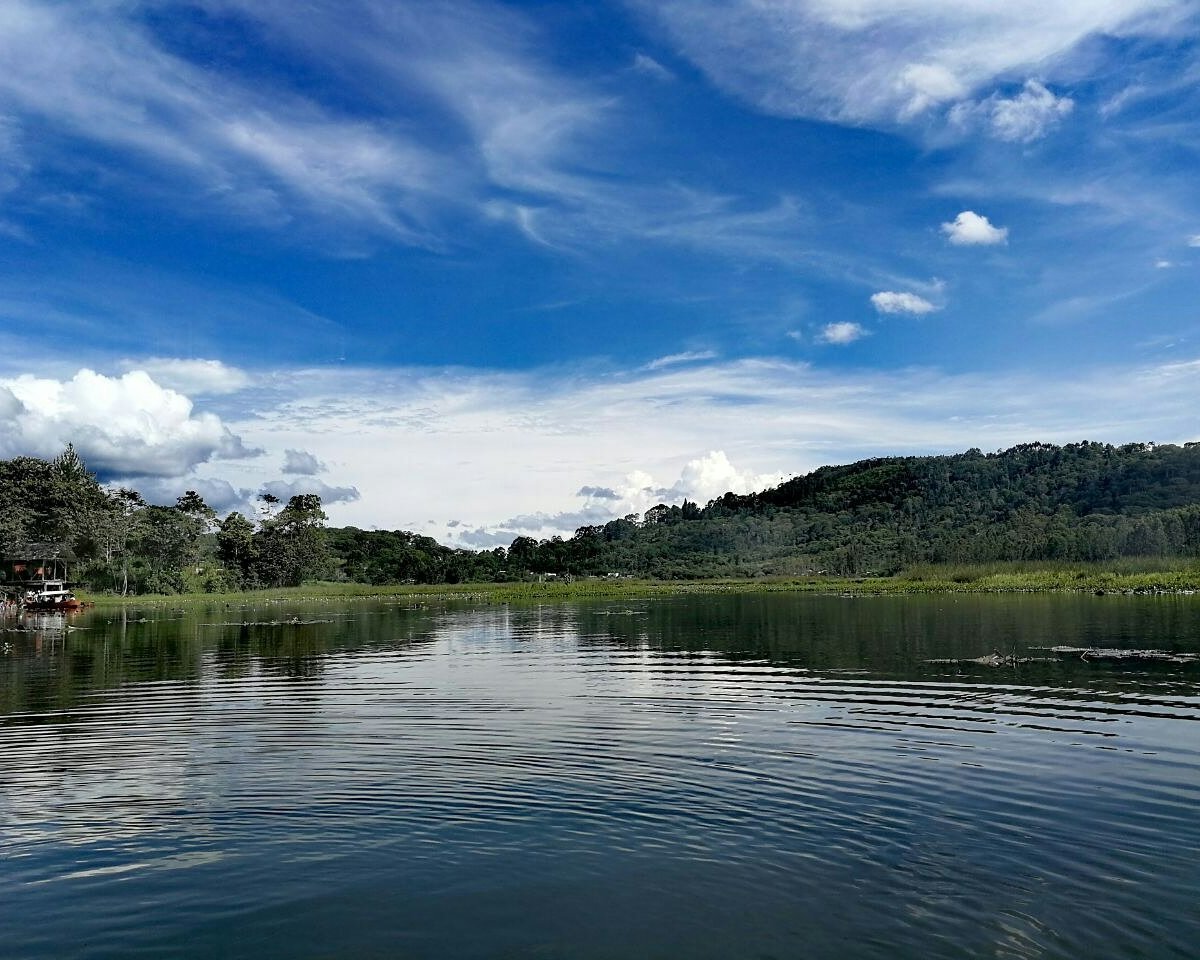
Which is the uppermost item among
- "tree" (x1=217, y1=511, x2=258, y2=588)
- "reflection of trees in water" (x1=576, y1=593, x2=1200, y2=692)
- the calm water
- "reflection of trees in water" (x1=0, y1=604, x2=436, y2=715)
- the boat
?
"tree" (x1=217, y1=511, x2=258, y2=588)

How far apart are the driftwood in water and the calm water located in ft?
15.5

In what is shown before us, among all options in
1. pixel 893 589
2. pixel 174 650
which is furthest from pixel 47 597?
pixel 893 589

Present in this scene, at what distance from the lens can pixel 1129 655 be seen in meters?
40.2

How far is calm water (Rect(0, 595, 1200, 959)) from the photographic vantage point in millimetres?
11641

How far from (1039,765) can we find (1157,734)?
5.56 meters

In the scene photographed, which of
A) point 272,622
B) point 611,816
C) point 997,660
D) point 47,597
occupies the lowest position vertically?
point 997,660

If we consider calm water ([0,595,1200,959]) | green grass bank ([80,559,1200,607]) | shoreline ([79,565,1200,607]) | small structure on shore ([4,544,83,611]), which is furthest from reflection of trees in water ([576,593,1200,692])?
small structure on shore ([4,544,83,611])

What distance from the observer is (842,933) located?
11.3 meters

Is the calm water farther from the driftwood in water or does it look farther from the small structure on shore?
the small structure on shore

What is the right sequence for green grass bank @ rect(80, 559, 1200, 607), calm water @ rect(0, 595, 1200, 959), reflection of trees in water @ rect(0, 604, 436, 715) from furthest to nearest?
green grass bank @ rect(80, 559, 1200, 607) < reflection of trees in water @ rect(0, 604, 436, 715) < calm water @ rect(0, 595, 1200, 959)

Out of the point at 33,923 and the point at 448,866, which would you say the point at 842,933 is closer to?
the point at 448,866

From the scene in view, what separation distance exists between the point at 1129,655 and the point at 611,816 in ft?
109

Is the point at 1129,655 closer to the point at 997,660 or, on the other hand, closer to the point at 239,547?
the point at 997,660

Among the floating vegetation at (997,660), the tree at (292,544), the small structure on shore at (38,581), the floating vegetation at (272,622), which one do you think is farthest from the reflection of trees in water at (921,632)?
the tree at (292,544)
